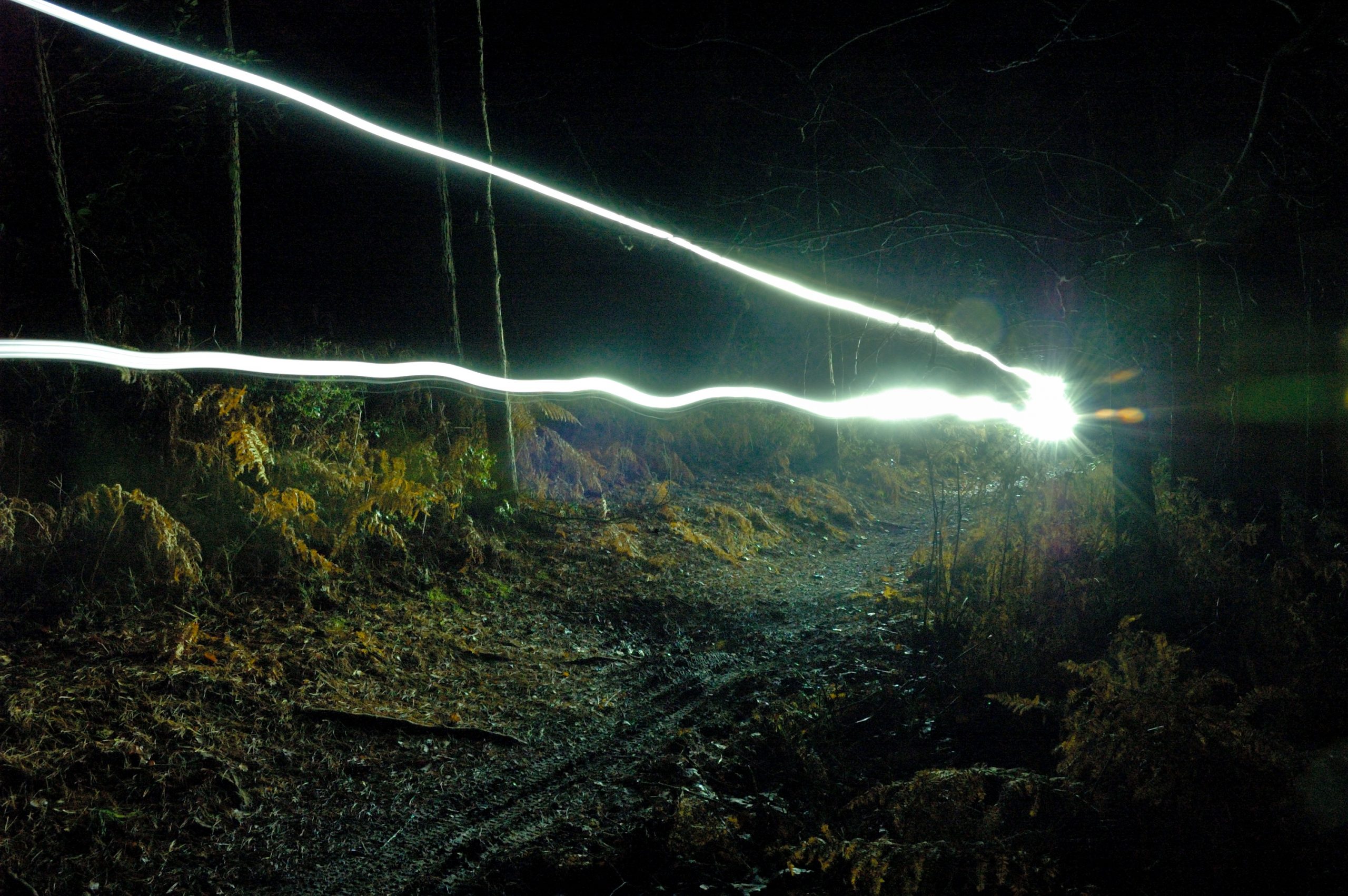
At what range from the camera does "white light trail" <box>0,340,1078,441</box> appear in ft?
20.4

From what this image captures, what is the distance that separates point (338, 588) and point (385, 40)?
11189 mm

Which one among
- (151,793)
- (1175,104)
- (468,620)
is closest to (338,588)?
(468,620)

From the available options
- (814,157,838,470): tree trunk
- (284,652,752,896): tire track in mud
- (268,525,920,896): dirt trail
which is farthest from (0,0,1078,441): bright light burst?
(284,652,752,896): tire track in mud

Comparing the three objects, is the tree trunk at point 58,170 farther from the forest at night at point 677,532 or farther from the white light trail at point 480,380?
the white light trail at point 480,380

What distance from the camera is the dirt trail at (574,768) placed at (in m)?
4.20

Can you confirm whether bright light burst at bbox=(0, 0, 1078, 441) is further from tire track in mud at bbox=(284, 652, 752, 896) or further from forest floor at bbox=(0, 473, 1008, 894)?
tire track in mud at bbox=(284, 652, 752, 896)

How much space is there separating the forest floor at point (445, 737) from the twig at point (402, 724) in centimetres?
2

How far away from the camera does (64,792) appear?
430 centimetres

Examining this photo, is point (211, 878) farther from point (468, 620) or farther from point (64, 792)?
point (468, 620)

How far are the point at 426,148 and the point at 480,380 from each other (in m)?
2.66

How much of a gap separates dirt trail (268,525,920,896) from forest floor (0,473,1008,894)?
0.07 feet

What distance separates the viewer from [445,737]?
573 cm

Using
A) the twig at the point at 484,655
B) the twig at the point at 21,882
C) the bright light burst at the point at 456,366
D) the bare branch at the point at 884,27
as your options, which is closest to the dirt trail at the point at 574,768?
the twig at the point at 484,655

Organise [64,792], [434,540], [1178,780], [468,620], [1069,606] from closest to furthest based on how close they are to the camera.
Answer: [1178,780]
[64,792]
[1069,606]
[468,620]
[434,540]
